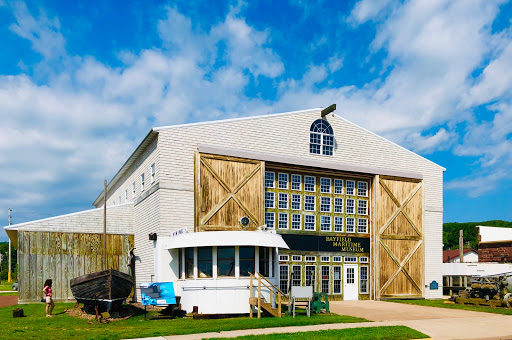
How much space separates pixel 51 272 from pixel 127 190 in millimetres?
8331

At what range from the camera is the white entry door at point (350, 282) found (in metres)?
30.0

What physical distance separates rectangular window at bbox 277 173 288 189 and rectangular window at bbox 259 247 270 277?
281 inches

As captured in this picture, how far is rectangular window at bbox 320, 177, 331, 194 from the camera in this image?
3019 centimetres

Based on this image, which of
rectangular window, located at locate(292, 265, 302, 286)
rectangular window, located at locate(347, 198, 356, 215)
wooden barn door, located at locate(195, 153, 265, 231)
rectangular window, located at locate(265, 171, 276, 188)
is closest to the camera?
wooden barn door, located at locate(195, 153, 265, 231)

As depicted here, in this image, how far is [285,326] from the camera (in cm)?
1758

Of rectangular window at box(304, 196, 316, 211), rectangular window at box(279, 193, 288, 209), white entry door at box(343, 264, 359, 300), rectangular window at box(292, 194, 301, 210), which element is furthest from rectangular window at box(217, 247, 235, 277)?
white entry door at box(343, 264, 359, 300)

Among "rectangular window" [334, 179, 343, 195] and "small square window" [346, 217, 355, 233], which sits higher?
"rectangular window" [334, 179, 343, 195]

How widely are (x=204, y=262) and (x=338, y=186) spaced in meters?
12.4

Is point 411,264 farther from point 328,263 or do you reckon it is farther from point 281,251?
point 281,251

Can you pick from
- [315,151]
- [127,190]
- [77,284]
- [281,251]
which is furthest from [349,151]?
[77,284]

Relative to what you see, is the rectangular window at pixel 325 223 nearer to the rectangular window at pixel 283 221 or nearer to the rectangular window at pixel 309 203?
the rectangular window at pixel 309 203

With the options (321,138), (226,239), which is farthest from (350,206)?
(226,239)

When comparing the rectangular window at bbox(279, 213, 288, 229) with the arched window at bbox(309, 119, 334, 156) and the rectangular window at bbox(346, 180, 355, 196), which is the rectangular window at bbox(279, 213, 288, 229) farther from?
the rectangular window at bbox(346, 180, 355, 196)

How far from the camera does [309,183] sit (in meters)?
29.8
